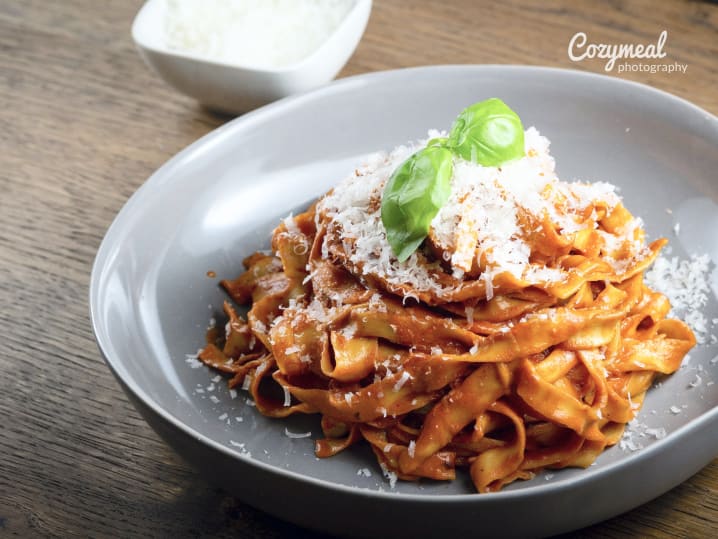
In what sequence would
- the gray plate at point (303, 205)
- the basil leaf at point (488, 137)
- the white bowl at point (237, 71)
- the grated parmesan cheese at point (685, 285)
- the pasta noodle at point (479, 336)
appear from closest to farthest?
1. the gray plate at point (303, 205)
2. the pasta noodle at point (479, 336)
3. the basil leaf at point (488, 137)
4. the grated parmesan cheese at point (685, 285)
5. the white bowl at point (237, 71)

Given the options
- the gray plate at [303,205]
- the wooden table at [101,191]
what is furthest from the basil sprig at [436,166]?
the wooden table at [101,191]

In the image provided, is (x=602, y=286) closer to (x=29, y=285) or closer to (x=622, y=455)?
(x=622, y=455)

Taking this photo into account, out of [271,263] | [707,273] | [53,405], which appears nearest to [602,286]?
[707,273]

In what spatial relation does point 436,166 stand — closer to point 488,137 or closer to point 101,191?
point 488,137

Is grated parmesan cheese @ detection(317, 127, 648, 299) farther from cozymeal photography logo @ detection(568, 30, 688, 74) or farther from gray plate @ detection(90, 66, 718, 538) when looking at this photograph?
cozymeal photography logo @ detection(568, 30, 688, 74)

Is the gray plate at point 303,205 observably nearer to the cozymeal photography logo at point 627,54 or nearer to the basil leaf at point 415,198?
the basil leaf at point 415,198

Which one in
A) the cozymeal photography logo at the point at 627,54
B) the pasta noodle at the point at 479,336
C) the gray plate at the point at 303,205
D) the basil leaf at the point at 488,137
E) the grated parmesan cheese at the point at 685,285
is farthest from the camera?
the cozymeal photography logo at the point at 627,54

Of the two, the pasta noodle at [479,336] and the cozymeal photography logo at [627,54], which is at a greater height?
the cozymeal photography logo at [627,54]
